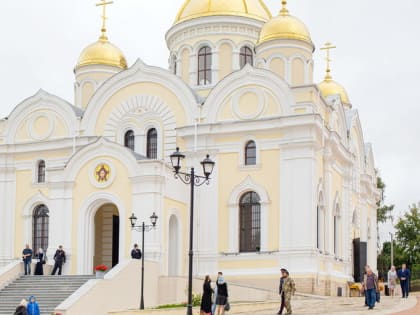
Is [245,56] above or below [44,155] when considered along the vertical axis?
above

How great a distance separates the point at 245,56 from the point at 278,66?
357 cm

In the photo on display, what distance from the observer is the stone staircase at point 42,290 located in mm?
27797

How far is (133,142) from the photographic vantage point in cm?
3588

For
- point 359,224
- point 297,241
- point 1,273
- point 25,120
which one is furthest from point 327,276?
point 25,120

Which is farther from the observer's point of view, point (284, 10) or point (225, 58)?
point (225, 58)

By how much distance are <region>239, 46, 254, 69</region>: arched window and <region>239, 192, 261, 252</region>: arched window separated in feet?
27.5

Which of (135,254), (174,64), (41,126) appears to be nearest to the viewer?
(135,254)

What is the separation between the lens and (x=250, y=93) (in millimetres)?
33531

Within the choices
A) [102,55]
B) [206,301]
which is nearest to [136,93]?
[102,55]

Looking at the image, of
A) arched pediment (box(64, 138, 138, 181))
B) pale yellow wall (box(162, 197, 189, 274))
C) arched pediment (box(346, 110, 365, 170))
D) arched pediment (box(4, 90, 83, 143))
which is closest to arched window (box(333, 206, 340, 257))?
arched pediment (box(346, 110, 365, 170))

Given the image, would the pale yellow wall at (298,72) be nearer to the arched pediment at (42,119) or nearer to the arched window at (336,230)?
the arched window at (336,230)

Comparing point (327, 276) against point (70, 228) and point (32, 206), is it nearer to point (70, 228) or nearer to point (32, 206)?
point (70, 228)

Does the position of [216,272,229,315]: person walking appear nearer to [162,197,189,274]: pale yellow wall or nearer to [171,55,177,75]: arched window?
[162,197,189,274]: pale yellow wall

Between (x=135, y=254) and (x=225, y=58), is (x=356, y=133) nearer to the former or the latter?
(x=225, y=58)
